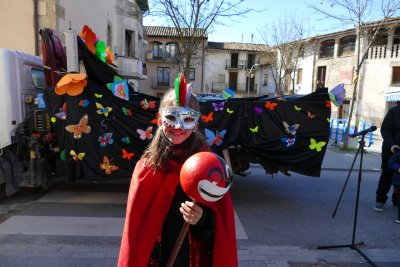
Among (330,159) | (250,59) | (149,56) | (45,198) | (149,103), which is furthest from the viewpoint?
(250,59)

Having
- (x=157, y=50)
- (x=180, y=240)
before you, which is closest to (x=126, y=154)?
(x=180, y=240)

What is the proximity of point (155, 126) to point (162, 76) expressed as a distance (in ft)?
129

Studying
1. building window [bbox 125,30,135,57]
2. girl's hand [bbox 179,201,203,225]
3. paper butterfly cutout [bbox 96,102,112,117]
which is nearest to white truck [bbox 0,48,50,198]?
paper butterfly cutout [bbox 96,102,112,117]

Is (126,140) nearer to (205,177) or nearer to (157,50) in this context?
(205,177)

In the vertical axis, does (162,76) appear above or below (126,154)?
above

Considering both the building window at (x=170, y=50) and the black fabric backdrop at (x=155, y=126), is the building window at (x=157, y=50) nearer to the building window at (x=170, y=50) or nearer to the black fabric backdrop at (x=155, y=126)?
the building window at (x=170, y=50)

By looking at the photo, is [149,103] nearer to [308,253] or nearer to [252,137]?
[252,137]

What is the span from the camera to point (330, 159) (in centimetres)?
1066

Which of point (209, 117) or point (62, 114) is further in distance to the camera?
point (209, 117)

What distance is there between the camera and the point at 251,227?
486 cm

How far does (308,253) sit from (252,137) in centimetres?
211

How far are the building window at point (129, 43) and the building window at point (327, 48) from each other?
60.0 ft

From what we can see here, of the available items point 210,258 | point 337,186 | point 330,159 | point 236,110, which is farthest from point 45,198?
point 330,159

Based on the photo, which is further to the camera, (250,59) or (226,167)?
(250,59)
